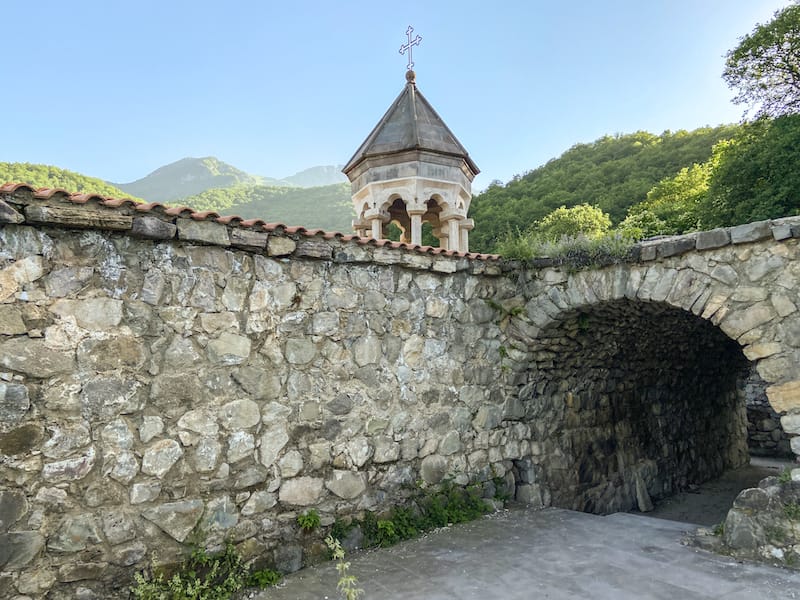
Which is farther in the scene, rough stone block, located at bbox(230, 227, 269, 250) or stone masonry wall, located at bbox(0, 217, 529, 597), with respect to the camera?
rough stone block, located at bbox(230, 227, 269, 250)

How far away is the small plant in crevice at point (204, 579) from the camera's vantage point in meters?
3.15

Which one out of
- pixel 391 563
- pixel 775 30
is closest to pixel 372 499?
pixel 391 563

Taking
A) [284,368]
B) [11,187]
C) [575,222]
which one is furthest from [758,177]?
[11,187]

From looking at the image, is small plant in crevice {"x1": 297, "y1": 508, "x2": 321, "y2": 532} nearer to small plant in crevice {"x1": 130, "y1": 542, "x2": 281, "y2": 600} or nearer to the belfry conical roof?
small plant in crevice {"x1": 130, "y1": 542, "x2": 281, "y2": 600}

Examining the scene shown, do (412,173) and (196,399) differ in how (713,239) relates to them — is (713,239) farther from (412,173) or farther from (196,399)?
(196,399)

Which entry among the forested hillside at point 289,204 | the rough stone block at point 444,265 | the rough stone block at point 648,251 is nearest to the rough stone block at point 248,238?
the rough stone block at point 444,265

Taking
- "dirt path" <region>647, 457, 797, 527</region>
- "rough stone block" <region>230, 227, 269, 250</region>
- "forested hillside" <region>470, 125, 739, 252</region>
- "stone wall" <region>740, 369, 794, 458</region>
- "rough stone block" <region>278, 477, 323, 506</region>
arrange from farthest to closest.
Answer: "forested hillside" <region>470, 125, 739, 252</region> < "stone wall" <region>740, 369, 794, 458</region> < "dirt path" <region>647, 457, 797, 527</region> < "rough stone block" <region>278, 477, 323, 506</region> < "rough stone block" <region>230, 227, 269, 250</region>

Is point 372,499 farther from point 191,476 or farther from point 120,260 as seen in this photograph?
point 120,260

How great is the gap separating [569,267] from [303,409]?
299 cm

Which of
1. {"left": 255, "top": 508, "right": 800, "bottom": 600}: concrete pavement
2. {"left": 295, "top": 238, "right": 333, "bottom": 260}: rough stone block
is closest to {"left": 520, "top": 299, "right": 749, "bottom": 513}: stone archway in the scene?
{"left": 255, "top": 508, "right": 800, "bottom": 600}: concrete pavement

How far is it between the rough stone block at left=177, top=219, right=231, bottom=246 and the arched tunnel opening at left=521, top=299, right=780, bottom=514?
3.40m

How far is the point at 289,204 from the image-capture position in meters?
35.9

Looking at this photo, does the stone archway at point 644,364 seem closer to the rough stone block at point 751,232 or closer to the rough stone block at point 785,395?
the rough stone block at point 785,395

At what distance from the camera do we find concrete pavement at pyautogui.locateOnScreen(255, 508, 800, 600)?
11.2ft
